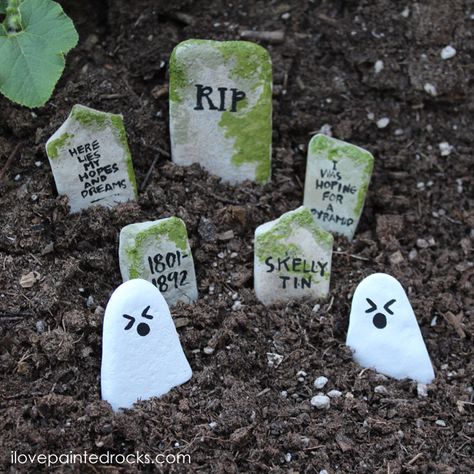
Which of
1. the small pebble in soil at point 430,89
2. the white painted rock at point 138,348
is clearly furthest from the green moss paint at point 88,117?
the small pebble in soil at point 430,89

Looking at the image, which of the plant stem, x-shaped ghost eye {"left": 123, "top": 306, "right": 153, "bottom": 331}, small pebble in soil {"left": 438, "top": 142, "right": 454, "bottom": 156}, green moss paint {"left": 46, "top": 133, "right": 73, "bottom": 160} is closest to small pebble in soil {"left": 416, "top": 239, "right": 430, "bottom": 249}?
small pebble in soil {"left": 438, "top": 142, "right": 454, "bottom": 156}

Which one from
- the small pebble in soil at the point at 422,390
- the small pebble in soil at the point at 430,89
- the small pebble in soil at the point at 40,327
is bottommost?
the small pebble in soil at the point at 422,390

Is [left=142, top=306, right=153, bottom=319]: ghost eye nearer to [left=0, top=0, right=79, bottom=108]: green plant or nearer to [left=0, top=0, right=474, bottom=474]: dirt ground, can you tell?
[left=0, top=0, right=474, bottom=474]: dirt ground

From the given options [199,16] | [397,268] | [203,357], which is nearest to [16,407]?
[203,357]

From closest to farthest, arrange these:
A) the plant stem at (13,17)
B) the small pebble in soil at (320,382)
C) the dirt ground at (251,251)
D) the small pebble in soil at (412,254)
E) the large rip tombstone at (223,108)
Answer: the dirt ground at (251,251) < the small pebble in soil at (320,382) < the plant stem at (13,17) < the large rip tombstone at (223,108) < the small pebble in soil at (412,254)

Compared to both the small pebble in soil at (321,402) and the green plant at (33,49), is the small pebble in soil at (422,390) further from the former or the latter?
the green plant at (33,49)

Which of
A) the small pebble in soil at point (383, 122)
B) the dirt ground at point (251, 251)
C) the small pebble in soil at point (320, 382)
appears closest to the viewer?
the dirt ground at point (251, 251)

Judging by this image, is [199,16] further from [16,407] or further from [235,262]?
[16,407]

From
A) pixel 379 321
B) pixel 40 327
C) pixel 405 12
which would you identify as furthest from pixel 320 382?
pixel 405 12
